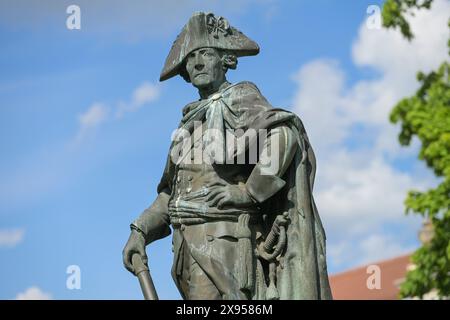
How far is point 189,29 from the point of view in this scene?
10.1 meters

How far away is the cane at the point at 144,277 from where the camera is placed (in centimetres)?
930

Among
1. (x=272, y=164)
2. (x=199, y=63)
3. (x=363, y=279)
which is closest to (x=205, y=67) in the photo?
(x=199, y=63)

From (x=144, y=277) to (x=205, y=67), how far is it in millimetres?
1890

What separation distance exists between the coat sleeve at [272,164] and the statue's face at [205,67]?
84 cm

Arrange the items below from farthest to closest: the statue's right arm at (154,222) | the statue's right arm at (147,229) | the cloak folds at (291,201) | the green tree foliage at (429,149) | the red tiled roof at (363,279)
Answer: the red tiled roof at (363,279)
the green tree foliage at (429,149)
the statue's right arm at (154,222)
the statue's right arm at (147,229)
the cloak folds at (291,201)

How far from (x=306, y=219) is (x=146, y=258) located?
1385mm

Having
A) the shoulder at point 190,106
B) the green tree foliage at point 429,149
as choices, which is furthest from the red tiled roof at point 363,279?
the shoulder at point 190,106

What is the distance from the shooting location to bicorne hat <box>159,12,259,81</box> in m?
10.1

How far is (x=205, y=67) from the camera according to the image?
395 inches

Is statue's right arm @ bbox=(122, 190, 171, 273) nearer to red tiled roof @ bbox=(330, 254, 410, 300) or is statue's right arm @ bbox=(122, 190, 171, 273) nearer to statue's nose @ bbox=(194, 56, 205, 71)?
statue's nose @ bbox=(194, 56, 205, 71)

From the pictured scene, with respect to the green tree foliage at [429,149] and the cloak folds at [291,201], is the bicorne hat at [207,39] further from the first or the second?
the green tree foliage at [429,149]

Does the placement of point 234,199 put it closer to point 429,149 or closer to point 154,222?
point 154,222

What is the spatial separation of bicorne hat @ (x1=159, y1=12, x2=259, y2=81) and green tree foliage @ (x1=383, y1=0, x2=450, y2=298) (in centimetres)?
1484
